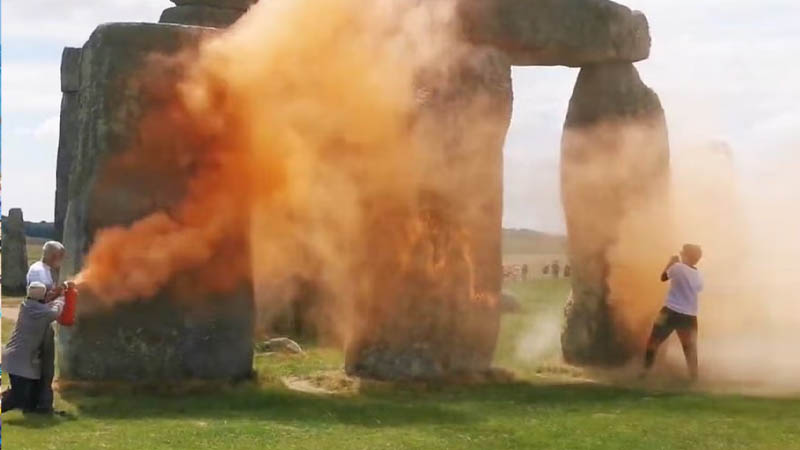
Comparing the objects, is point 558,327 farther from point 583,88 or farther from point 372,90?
point 372,90

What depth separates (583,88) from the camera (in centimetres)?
1536

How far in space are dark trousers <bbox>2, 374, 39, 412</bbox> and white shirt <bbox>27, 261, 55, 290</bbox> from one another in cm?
90

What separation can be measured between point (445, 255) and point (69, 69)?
1158 cm

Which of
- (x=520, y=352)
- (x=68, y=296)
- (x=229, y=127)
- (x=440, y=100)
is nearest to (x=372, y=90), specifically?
(x=440, y=100)

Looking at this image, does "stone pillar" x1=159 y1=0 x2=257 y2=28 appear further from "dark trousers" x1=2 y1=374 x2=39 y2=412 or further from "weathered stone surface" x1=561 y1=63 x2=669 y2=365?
"dark trousers" x1=2 y1=374 x2=39 y2=412

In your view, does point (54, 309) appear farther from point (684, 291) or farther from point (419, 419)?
point (684, 291)

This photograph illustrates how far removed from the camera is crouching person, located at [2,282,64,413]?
10.5 meters

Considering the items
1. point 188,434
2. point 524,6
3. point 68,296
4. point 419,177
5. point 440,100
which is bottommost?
point 188,434

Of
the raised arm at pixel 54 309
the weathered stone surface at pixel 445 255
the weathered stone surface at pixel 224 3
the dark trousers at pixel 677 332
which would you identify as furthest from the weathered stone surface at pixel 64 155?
the dark trousers at pixel 677 332

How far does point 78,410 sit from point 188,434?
5.49ft

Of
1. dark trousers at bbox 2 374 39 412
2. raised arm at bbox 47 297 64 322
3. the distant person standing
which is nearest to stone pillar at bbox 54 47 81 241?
raised arm at bbox 47 297 64 322

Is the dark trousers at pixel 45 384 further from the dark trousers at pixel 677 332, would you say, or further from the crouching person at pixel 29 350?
the dark trousers at pixel 677 332

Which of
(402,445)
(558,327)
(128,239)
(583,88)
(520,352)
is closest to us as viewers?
(402,445)

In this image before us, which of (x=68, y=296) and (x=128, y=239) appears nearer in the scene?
(x=68, y=296)
